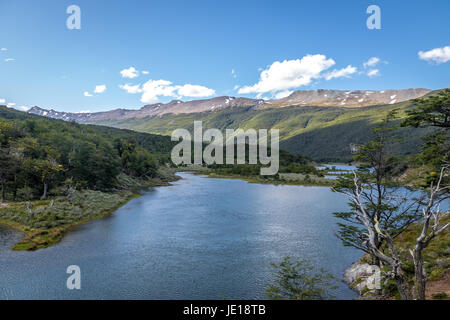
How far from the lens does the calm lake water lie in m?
24.4

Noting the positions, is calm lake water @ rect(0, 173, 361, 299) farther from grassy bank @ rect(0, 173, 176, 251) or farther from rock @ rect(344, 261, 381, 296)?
grassy bank @ rect(0, 173, 176, 251)

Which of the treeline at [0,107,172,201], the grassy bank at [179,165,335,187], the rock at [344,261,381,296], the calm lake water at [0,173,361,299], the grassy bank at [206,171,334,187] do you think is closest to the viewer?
the rock at [344,261,381,296]

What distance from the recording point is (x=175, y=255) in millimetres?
32844

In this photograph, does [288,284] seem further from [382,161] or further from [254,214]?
[254,214]

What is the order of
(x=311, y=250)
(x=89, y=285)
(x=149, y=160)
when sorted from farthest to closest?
(x=149, y=160) → (x=311, y=250) → (x=89, y=285)

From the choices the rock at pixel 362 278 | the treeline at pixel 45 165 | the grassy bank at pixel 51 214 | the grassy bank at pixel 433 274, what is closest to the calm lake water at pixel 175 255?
the rock at pixel 362 278

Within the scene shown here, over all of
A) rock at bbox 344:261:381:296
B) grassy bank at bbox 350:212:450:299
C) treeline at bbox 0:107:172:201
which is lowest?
rock at bbox 344:261:381:296

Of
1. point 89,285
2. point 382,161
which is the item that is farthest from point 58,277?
point 382,161

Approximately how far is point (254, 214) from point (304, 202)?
19143 millimetres

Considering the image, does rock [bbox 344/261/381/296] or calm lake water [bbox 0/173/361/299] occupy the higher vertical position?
rock [bbox 344/261/381/296]

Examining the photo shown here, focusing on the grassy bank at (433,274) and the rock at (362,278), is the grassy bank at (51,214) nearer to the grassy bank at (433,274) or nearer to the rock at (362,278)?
the rock at (362,278)

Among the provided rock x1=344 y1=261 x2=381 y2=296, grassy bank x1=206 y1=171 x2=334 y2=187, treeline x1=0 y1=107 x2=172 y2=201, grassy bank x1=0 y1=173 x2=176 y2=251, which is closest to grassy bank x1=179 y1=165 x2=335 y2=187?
grassy bank x1=206 y1=171 x2=334 y2=187

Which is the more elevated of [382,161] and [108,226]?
[382,161]

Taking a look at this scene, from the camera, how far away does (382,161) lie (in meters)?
25.7
